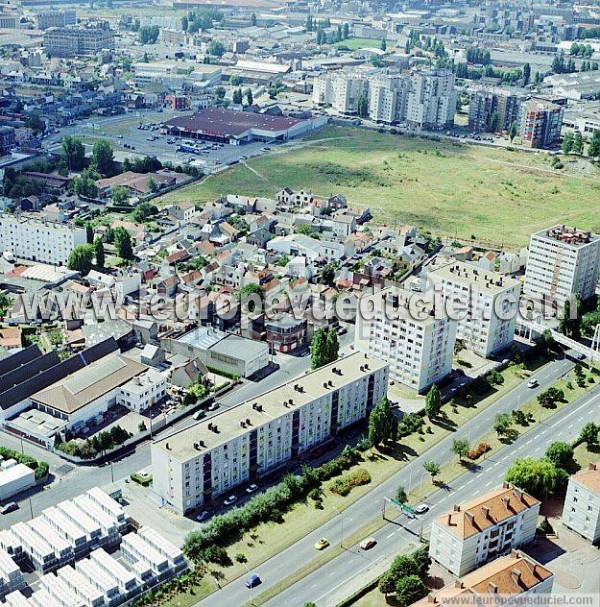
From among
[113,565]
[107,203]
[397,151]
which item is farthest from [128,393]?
[397,151]

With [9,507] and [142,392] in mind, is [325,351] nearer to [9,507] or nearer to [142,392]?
[142,392]

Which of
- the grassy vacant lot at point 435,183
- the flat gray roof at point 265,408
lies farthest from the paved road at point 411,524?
the grassy vacant lot at point 435,183

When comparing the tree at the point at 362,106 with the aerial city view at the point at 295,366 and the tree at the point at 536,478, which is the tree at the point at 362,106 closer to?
the aerial city view at the point at 295,366

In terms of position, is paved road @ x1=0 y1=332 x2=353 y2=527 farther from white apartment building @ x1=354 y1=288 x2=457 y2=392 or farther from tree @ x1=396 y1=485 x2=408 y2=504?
tree @ x1=396 y1=485 x2=408 y2=504

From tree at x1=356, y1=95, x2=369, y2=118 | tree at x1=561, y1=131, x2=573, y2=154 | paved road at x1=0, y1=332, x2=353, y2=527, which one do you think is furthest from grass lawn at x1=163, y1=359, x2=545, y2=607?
tree at x1=356, y1=95, x2=369, y2=118

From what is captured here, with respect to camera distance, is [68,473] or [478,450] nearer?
[68,473]

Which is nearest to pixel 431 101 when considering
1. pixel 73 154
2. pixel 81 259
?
pixel 73 154
